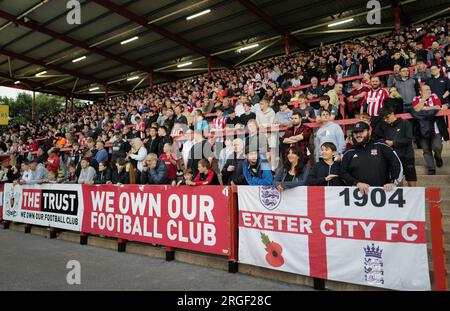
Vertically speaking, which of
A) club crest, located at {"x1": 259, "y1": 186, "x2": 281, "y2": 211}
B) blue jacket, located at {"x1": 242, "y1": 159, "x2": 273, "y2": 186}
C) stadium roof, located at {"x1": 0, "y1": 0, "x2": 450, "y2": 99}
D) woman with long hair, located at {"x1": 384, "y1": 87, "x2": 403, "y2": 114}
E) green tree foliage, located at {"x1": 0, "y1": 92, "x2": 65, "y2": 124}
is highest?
green tree foliage, located at {"x1": 0, "y1": 92, "x2": 65, "y2": 124}

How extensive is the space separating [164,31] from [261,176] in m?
15.8

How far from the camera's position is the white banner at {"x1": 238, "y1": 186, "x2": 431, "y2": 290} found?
3.34 m

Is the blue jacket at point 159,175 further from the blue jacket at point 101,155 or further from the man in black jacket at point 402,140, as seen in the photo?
the man in black jacket at point 402,140

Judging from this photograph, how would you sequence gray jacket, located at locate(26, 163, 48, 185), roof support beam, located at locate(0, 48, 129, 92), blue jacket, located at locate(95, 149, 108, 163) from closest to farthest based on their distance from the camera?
1. gray jacket, located at locate(26, 163, 48, 185)
2. blue jacket, located at locate(95, 149, 108, 163)
3. roof support beam, located at locate(0, 48, 129, 92)

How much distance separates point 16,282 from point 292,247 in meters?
4.01

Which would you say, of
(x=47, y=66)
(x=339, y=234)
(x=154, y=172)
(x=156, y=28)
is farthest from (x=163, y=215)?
(x=47, y=66)

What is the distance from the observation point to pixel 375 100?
286 inches

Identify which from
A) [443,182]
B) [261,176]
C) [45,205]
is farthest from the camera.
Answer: [45,205]

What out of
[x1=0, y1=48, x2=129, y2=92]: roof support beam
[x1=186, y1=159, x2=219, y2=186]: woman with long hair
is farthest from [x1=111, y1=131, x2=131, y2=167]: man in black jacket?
[x1=0, y1=48, x2=129, y2=92]: roof support beam

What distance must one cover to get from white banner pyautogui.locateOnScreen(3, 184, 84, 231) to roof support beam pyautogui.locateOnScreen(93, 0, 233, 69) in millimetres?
10008

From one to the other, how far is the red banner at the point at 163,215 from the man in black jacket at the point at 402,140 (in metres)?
2.88

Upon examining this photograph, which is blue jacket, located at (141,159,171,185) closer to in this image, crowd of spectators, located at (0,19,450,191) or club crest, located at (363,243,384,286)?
crowd of spectators, located at (0,19,450,191)

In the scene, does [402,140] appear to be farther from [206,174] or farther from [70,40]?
[70,40]
